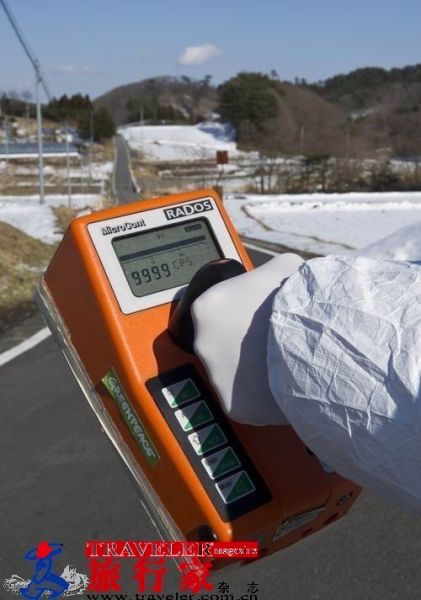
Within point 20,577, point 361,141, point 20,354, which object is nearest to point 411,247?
point 20,354

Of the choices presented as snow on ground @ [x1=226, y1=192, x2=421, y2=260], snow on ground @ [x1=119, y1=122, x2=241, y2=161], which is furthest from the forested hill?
snow on ground @ [x1=226, y1=192, x2=421, y2=260]

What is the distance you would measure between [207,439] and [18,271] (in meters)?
8.51

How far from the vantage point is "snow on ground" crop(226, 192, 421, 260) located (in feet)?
47.1

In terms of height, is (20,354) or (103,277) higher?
(103,277)

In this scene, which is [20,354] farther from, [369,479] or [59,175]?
[59,175]

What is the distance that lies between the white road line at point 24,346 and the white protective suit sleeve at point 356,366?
4.59m

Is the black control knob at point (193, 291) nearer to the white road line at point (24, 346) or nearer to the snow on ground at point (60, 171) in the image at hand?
the white road line at point (24, 346)

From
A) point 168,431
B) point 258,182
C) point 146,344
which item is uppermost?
point 146,344

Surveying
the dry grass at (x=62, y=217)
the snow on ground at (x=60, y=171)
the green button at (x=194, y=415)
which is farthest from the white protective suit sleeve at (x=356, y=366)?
the snow on ground at (x=60, y=171)

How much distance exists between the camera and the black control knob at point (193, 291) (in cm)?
169

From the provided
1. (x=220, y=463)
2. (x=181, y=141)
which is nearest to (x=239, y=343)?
(x=220, y=463)

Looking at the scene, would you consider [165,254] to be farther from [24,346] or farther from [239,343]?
[24,346]

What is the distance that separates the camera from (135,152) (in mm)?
91938

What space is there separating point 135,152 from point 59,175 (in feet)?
114
